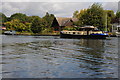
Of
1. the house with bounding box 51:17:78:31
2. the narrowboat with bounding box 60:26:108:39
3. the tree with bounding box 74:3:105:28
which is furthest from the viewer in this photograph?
the house with bounding box 51:17:78:31

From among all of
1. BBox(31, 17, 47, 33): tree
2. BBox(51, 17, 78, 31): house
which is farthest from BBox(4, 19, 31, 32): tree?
BBox(51, 17, 78, 31): house

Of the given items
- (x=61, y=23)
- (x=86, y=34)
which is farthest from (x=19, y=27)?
(x=86, y=34)

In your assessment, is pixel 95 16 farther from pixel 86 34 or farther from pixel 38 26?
pixel 38 26

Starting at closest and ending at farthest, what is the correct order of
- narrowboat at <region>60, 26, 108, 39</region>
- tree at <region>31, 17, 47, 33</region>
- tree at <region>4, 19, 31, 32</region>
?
narrowboat at <region>60, 26, 108, 39</region> < tree at <region>31, 17, 47, 33</region> < tree at <region>4, 19, 31, 32</region>

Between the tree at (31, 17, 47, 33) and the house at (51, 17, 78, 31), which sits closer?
the tree at (31, 17, 47, 33)

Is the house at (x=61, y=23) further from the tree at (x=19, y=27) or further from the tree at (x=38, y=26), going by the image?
the tree at (x=19, y=27)

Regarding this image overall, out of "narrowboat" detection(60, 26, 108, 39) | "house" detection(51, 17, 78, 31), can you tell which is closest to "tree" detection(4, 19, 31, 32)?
"house" detection(51, 17, 78, 31)

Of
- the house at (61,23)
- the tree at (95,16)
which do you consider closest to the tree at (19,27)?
the house at (61,23)

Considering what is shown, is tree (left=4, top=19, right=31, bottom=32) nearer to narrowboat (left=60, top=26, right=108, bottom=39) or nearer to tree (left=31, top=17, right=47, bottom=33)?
→ tree (left=31, top=17, right=47, bottom=33)

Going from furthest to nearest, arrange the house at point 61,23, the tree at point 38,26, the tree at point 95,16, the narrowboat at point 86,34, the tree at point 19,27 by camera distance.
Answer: the tree at point 19,27 → the house at point 61,23 → the tree at point 38,26 → the tree at point 95,16 → the narrowboat at point 86,34

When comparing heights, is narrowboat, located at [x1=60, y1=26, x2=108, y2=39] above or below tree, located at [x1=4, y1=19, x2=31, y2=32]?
below

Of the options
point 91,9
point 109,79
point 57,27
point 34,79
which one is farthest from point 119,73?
point 57,27

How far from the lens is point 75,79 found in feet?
25.7

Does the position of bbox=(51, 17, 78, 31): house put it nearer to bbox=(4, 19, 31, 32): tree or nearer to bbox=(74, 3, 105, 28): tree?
bbox=(4, 19, 31, 32): tree
